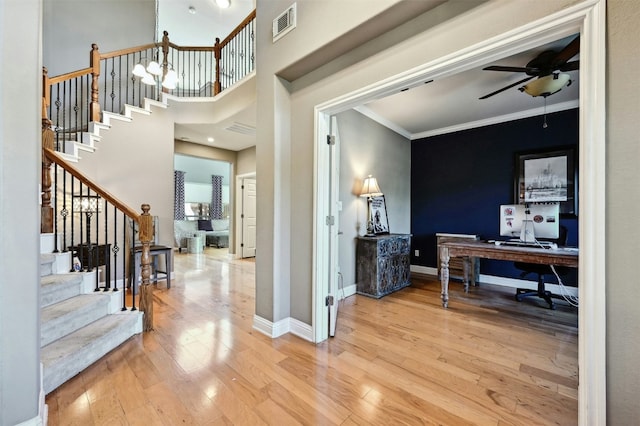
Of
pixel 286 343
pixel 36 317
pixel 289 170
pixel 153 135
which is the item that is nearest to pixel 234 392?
pixel 286 343

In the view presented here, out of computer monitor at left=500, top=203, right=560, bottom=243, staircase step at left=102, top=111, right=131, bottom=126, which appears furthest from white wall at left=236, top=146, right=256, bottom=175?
computer monitor at left=500, top=203, right=560, bottom=243

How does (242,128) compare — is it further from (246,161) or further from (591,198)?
(591,198)

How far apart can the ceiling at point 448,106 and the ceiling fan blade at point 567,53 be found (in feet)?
0.41

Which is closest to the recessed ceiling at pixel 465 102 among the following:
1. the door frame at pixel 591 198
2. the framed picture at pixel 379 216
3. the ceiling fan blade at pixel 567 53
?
the ceiling fan blade at pixel 567 53

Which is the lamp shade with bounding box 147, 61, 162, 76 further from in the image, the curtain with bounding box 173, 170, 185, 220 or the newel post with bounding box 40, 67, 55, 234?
the curtain with bounding box 173, 170, 185, 220

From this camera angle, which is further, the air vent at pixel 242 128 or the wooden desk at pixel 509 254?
the air vent at pixel 242 128

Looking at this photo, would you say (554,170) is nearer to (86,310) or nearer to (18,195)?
(18,195)

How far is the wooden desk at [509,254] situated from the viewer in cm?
245

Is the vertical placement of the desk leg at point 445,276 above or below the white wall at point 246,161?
below

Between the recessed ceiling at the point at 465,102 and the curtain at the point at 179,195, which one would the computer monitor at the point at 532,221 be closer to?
the recessed ceiling at the point at 465,102

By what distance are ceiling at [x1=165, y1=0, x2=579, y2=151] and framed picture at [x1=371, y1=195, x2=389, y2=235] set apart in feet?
4.46

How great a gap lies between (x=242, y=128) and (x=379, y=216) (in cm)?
294

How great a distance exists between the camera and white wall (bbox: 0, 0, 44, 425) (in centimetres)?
117

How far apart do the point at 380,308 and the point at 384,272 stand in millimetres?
612
